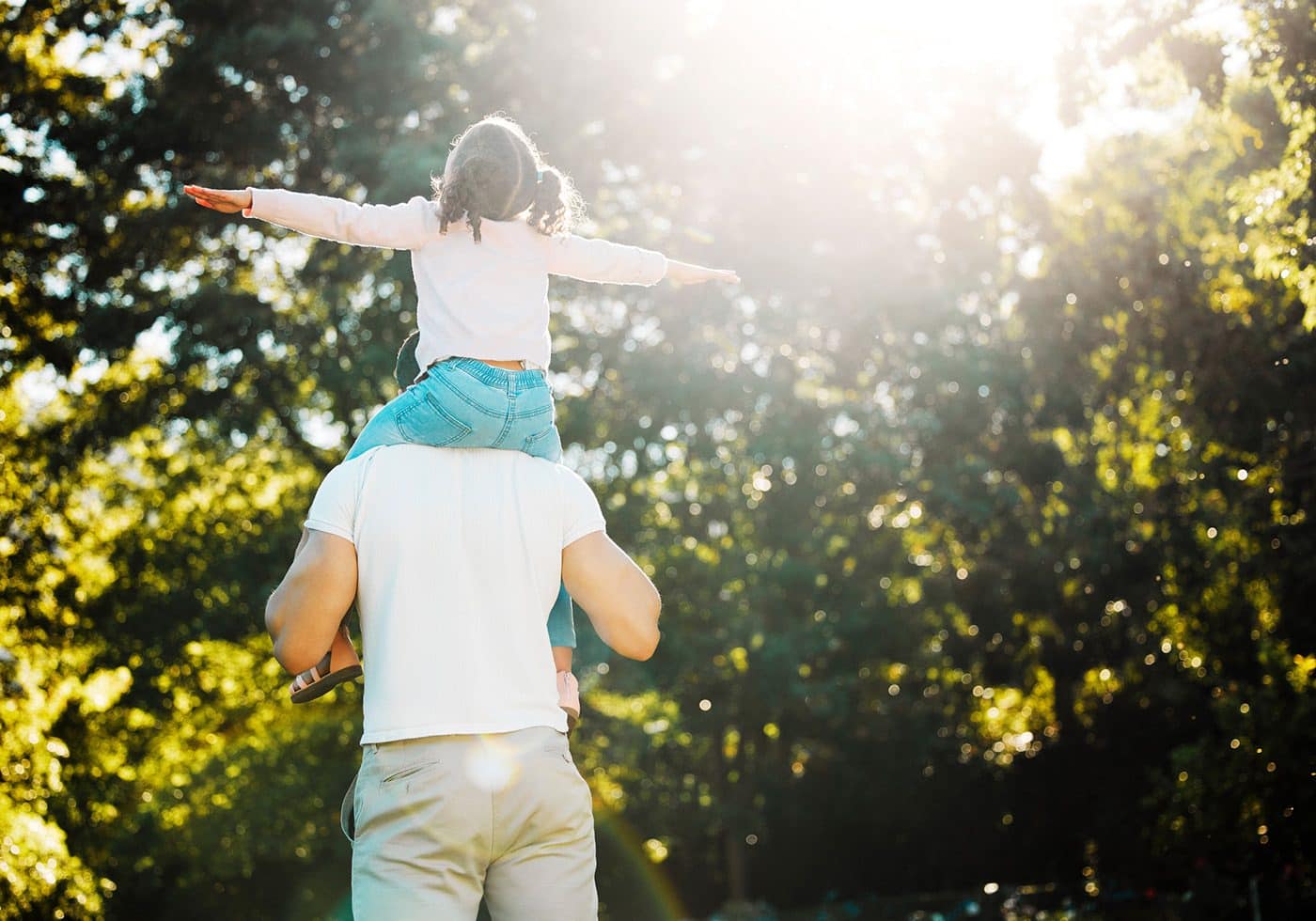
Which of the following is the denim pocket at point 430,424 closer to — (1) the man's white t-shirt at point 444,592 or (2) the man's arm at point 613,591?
(1) the man's white t-shirt at point 444,592

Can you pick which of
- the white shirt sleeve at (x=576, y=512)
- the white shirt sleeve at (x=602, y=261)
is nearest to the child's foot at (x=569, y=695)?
the white shirt sleeve at (x=576, y=512)

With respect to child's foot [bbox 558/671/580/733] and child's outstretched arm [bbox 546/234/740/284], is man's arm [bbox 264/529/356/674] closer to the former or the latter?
child's foot [bbox 558/671/580/733]

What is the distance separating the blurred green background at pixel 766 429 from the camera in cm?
1555

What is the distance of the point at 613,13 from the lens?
57.0 feet

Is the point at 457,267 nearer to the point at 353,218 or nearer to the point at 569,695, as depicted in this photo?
the point at 353,218

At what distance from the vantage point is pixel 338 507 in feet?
7.20

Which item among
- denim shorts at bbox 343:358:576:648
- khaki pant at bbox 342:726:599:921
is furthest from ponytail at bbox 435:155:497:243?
khaki pant at bbox 342:726:599:921

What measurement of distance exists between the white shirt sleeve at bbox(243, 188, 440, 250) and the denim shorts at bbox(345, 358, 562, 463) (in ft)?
0.88

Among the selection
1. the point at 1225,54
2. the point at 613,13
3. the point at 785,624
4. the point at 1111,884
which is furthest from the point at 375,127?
the point at 1111,884

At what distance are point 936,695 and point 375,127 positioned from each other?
45.8 ft

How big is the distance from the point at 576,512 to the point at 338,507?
38cm

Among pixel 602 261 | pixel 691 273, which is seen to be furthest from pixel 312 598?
pixel 691 273

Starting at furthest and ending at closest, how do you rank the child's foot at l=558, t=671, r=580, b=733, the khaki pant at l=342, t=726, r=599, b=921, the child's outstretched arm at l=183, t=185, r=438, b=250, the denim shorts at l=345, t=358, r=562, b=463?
the child's outstretched arm at l=183, t=185, r=438, b=250 < the child's foot at l=558, t=671, r=580, b=733 < the denim shorts at l=345, t=358, r=562, b=463 < the khaki pant at l=342, t=726, r=599, b=921

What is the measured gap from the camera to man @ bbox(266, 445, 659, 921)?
210cm
